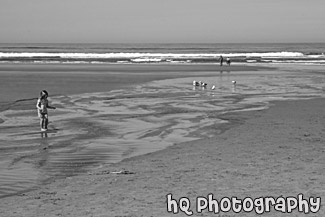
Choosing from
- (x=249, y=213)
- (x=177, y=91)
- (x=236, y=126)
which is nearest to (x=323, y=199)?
(x=249, y=213)

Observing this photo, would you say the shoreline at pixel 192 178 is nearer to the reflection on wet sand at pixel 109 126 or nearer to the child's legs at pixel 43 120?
the reflection on wet sand at pixel 109 126

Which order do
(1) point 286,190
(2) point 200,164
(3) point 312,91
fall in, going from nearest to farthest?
(1) point 286,190
(2) point 200,164
(3) point 312,91

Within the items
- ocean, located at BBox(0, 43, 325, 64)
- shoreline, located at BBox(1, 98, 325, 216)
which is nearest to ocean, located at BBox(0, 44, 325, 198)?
shoreline, located at BBox(1, 98, 325, 216)

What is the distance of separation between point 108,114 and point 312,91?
45.0ft

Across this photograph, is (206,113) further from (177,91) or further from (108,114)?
(177,91)

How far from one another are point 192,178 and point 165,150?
3.25 meters

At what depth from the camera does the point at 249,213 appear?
721 centimetres

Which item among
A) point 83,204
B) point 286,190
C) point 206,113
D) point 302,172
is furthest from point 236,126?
point 83,204

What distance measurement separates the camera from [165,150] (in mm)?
12664

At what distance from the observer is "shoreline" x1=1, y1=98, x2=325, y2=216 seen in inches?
311

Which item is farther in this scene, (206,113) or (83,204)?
(206,113)

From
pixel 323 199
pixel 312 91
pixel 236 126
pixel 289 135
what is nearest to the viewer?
pixel 323 199

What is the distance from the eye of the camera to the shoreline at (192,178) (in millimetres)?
7902

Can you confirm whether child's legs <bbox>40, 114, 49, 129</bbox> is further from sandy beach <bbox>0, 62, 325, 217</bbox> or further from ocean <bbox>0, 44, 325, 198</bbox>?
sandy beach <bbox>0, 62, 325, 217</bbox>
